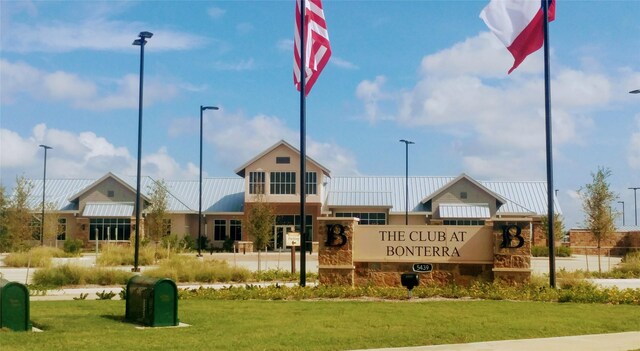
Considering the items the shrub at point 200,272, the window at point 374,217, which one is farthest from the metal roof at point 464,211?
the shrub at point 200,272

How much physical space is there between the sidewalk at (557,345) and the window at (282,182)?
44944mm

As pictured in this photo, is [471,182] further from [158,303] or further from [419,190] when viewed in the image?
[158,303]

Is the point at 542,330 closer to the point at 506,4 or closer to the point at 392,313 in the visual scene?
the point at 392,313

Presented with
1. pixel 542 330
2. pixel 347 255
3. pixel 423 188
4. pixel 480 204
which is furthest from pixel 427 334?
pixel 423 188

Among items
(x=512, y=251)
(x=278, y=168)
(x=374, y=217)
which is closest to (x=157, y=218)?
(x=278, y=168)

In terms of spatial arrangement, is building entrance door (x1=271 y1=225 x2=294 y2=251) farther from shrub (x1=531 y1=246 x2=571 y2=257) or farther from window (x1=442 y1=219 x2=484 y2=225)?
shrub (x1=531 y1=246 x2=571 y2=257)

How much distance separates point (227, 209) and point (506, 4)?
42542 millimetres

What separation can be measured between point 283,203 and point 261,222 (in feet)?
17.5

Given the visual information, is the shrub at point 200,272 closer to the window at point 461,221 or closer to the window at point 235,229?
the window at point 235,229

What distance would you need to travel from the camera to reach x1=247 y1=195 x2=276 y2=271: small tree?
51.2 metres

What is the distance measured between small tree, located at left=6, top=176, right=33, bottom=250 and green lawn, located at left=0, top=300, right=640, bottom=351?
22.9m

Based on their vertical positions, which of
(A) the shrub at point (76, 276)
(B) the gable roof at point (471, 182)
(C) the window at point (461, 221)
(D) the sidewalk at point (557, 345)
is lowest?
(D) the sidewalk at point (557, 345)

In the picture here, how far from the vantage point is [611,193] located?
3541 cm

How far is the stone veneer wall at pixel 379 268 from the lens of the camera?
1958 cm
